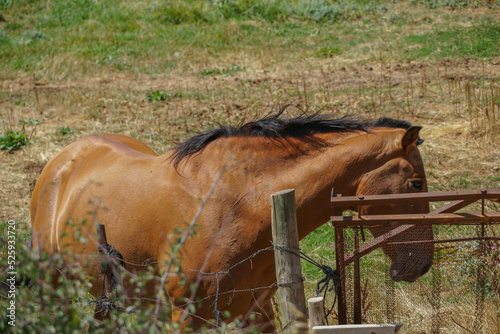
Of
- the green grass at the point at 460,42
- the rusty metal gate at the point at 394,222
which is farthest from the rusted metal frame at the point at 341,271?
the green grass at the point at 460,42

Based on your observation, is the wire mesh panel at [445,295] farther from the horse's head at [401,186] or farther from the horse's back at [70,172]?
the horse's back at [70,172]

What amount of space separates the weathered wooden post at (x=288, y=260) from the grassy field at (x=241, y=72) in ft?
5.52

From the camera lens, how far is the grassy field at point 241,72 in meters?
8.40

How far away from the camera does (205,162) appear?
3756 millimetres

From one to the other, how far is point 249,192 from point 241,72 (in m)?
9.51

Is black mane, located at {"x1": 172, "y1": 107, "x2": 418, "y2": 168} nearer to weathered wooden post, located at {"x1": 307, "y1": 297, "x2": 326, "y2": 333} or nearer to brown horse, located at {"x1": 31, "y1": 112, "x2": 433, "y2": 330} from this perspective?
brown horse, located at {"x1": 31, "y1": 112, "x2": 433, "y2": 330}

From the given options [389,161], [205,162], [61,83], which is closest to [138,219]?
[205,162]

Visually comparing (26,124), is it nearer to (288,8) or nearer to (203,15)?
(203,15)

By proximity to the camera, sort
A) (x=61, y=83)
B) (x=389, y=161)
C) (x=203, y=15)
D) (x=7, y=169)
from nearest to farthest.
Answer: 1. (x=389, y=161)
2. (x=7, y=169)
3. (x=61, y=83)
4. (x=203, y=15)

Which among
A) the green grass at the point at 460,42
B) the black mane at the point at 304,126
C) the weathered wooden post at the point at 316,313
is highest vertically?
the green grass at the point at 460,42

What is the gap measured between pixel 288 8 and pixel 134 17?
195 inches

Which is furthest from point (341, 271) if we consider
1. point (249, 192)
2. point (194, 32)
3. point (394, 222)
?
point (194, 32)

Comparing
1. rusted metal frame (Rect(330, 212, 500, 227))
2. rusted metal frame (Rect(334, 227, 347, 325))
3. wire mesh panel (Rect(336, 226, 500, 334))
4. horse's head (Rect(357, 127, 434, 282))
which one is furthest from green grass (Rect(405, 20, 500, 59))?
rusted metal frame (Rect(334, 227, 347, 325))

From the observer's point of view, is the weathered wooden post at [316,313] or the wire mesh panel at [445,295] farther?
the wire mesh panel at [445,295]
